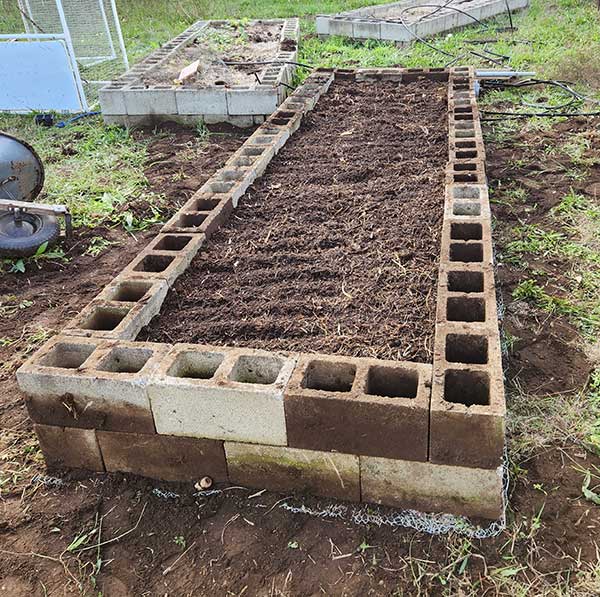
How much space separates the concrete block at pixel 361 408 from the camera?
2.43 metres

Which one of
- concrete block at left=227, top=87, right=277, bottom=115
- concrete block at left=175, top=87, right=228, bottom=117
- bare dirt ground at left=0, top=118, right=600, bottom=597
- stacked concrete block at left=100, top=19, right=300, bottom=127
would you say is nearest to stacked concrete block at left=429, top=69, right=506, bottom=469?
bare dirt ground at left=0, top=118, right=600, bottom=597

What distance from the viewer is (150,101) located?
7.61m

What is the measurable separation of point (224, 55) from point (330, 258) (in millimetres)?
7433

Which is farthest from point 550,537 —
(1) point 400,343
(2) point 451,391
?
(1) point 400,343

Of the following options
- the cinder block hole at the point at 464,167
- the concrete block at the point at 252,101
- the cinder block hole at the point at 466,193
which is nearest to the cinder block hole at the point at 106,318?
the cinder block hole at the point at 466,193

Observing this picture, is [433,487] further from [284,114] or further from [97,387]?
[284,114]

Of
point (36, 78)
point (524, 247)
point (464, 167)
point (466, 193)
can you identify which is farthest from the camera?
point (36, 78)

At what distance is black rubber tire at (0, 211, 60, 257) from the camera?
4.69 m

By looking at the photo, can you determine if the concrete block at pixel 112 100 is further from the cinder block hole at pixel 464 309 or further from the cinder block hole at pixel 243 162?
the cinder block hole at pixel 464 309

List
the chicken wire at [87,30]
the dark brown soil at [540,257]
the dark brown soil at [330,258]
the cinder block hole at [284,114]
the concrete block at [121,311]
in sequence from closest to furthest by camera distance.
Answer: the concrete block at [121,311], the dark brown soil at [330,258], the dark brown soil at [540,257], the cinder block hole at [284,114], the chicken wire at [87,30]

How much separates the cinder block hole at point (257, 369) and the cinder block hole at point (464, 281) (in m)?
1.07

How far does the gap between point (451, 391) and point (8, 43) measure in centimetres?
763

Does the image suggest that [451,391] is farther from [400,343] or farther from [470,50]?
[470,50]

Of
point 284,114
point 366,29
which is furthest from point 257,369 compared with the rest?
point 366,29
